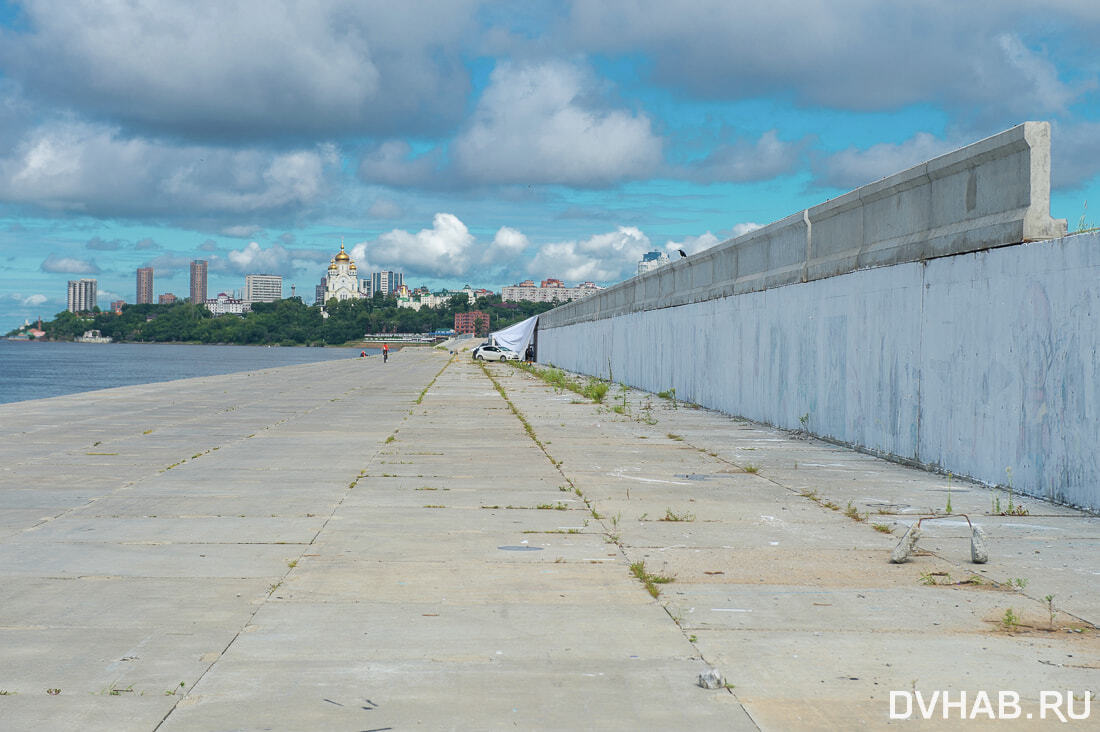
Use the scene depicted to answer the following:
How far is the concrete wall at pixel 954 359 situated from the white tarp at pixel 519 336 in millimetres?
51126

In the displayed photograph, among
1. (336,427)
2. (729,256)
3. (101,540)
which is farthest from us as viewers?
(729,256)

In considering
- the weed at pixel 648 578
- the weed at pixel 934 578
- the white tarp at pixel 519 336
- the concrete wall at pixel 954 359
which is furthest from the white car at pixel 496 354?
the weed at pixel 934 578

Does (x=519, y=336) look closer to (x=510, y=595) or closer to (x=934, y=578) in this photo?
(x=934, y=578)

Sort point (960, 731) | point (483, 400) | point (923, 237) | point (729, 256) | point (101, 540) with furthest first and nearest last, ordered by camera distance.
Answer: point (483, 400) → point (729, 256) → point (923, 237) → point (101, 540) → point (960, 731)

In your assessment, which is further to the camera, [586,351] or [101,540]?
[586,351]

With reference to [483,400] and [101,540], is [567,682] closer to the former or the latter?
[101,540]

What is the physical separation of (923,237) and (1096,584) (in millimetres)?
7095

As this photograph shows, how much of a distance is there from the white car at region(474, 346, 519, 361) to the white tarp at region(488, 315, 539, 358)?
319 mm

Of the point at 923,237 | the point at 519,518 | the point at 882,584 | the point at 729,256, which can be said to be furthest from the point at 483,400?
the point at 882,584

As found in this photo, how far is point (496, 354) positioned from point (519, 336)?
2.55m

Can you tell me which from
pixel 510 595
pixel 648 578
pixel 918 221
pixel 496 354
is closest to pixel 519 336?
pixel 496 354

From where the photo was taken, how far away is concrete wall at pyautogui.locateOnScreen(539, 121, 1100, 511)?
31.9 feet

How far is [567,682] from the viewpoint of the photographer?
4.86m

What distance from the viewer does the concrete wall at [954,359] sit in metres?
9.72
